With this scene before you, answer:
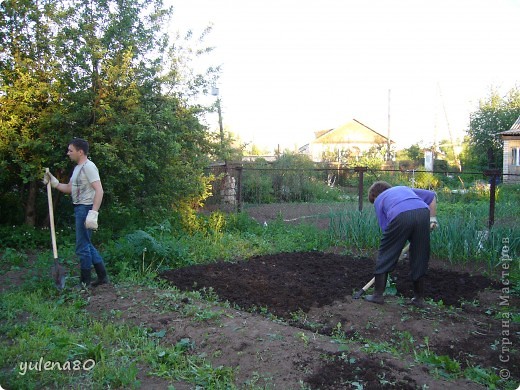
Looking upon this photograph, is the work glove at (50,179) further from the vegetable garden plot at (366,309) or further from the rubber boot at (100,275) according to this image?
the vegetable garden plot at (366,309)

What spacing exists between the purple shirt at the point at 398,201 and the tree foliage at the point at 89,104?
3801 millimetres

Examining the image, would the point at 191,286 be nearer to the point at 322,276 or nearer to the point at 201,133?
the point at 322,276

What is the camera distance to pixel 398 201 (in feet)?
15.4

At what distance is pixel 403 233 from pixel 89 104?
206 inches

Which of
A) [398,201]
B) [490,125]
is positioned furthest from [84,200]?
[490,125]

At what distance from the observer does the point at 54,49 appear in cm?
736

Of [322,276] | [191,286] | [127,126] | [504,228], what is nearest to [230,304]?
[191,286]

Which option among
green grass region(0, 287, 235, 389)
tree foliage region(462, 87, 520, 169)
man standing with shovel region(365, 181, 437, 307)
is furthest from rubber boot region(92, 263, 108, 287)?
tree foliage region(462, 87, 520, 169)

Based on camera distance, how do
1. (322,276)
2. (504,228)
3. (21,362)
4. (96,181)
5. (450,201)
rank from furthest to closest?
(450,201)
(504,228)
(322,276)
(96,181)
(21,362)

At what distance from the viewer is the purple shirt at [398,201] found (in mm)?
4633

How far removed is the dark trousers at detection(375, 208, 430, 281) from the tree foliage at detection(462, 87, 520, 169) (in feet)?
84.1

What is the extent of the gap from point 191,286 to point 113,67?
3.85 m

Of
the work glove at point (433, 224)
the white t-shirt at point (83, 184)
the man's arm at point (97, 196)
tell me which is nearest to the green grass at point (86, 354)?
the man's arm at point (97, 196)

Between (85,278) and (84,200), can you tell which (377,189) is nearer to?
(84,200)
